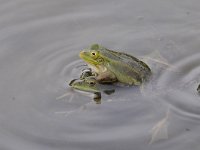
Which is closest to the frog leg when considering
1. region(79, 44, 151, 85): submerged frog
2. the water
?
region(79, 44, 151, 85): submerged frog

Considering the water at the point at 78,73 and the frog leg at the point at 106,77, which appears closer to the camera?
the water at the point at 78,73

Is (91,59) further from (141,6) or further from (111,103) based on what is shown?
(141,6)

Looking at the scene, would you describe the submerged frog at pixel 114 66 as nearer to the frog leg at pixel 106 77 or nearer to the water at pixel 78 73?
the frog leg at pixel 106 77

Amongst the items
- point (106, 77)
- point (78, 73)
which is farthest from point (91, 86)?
point (78, 73)

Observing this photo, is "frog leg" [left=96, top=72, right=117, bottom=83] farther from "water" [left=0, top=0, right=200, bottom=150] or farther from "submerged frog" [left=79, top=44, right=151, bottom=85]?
"water" [left=0, top=0, right=200, bottom=150]

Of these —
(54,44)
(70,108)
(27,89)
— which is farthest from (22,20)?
(70,108)

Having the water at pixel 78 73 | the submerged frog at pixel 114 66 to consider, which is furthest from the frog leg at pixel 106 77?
the water at pixel 78 73

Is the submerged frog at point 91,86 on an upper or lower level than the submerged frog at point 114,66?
lower
